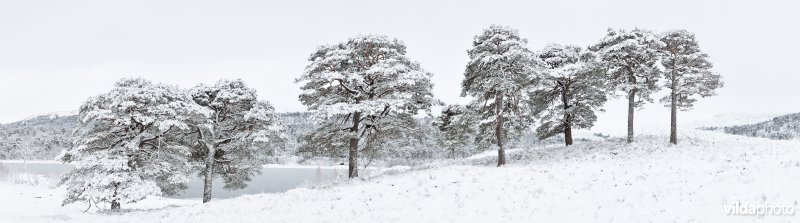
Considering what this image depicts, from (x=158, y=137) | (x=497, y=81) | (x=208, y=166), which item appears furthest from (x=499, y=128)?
(x=158, y=137)

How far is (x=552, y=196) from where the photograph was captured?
51.1 feet

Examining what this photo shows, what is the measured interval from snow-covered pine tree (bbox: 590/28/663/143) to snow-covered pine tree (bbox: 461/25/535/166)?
7.35m

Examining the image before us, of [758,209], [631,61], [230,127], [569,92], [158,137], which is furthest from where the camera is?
[569,92]

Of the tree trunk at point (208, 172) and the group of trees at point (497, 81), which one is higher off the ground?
the group of trees at point (497, 81)

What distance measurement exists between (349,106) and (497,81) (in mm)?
7780

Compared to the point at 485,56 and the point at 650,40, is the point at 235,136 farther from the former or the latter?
the point at 650,40

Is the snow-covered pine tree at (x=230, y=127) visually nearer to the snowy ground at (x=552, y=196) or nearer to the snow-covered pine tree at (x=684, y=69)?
the snowy ground at (x=552, y=196)

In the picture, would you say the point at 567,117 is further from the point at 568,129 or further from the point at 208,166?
the point at 208,166

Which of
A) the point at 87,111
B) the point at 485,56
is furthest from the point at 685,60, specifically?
the point at 87,111

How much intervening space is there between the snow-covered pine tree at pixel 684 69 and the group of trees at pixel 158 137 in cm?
2481

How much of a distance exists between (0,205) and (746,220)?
142ft

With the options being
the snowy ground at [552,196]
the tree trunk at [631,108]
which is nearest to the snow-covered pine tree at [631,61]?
the tree trunk at [631,108]

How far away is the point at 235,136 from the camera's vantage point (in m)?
25.7

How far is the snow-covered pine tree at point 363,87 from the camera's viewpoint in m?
22.9
